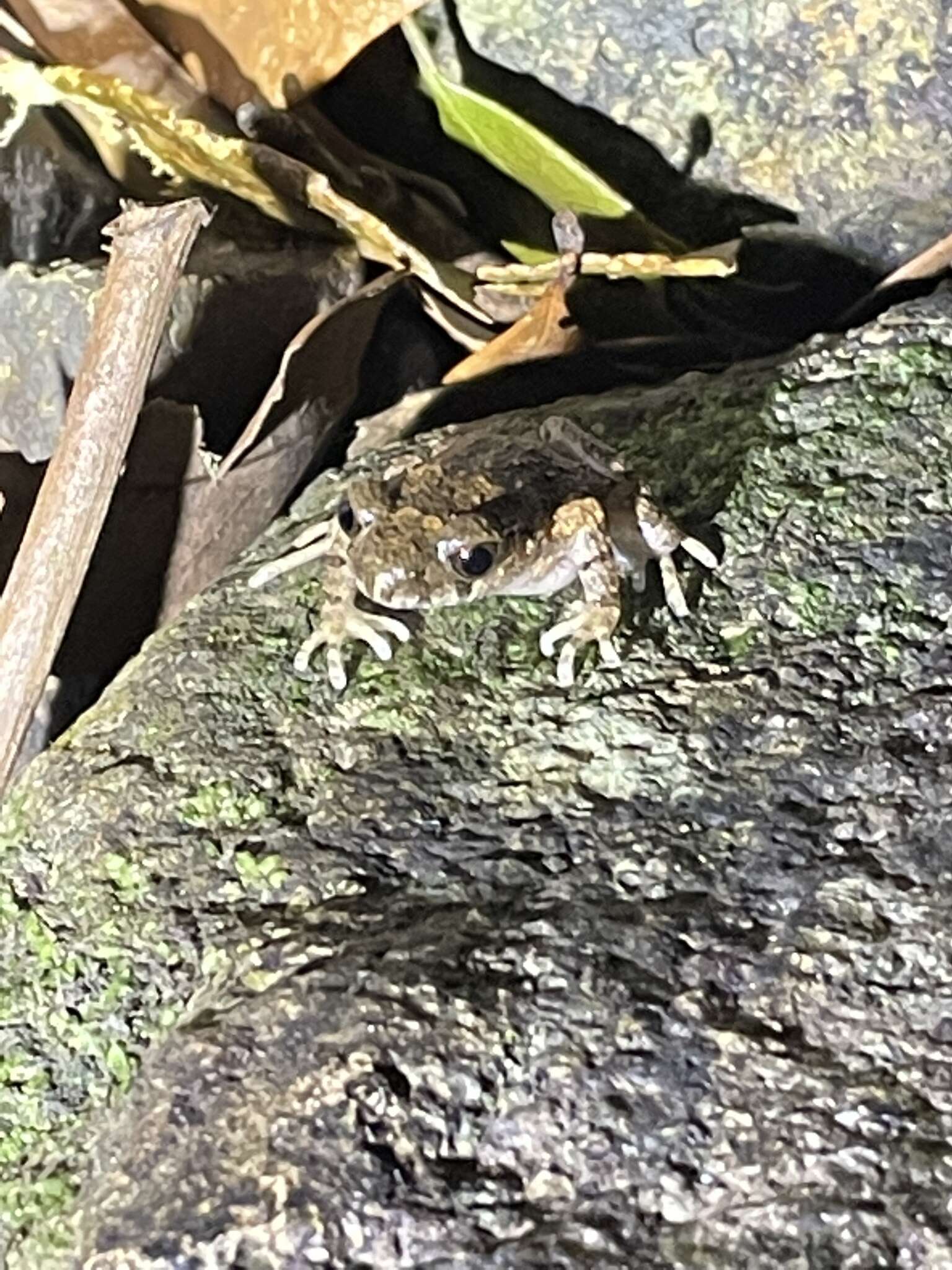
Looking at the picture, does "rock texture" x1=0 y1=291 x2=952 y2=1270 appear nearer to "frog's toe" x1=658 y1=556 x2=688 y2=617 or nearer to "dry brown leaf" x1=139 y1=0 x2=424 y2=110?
"frog's toe" x1=658 y1=556 x2=688 y2=617

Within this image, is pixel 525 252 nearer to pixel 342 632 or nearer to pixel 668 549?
pixel 668 549

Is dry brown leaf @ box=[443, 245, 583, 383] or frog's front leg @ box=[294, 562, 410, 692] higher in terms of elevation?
frog's front leg @ box=[294, 562, 410, 692]

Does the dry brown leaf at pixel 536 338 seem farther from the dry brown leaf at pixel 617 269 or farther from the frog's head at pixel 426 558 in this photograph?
the frog's head at pixel 426 558

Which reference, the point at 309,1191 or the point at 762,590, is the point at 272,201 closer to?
the point at 762,590

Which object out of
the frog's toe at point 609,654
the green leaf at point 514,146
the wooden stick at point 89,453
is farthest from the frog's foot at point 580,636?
the green leaf at point 514,146

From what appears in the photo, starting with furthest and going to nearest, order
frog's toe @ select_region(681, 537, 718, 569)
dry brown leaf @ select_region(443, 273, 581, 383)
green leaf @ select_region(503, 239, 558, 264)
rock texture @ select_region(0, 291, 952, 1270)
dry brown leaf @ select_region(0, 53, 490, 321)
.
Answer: green leaf @ select_region(503, 239, 558, 264)
dry brown leaf @ select_region(443, 273, 581, 383)
dry brown leaf @ select_region(0, 53, 490, 321)
frog's toe @ select_region(681, 537, 718, 569)
rock texture @ select_region(0, 291, 952, 1270)

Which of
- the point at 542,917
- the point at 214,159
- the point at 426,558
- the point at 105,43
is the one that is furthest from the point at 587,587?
the point at 105,43

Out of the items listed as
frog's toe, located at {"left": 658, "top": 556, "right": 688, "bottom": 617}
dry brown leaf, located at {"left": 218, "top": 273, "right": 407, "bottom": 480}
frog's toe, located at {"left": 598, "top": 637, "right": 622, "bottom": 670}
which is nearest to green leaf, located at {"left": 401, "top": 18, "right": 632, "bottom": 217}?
dry brown leaf, located at {"left": 218, "top": 273, "right": 407, "bottom": 480}
